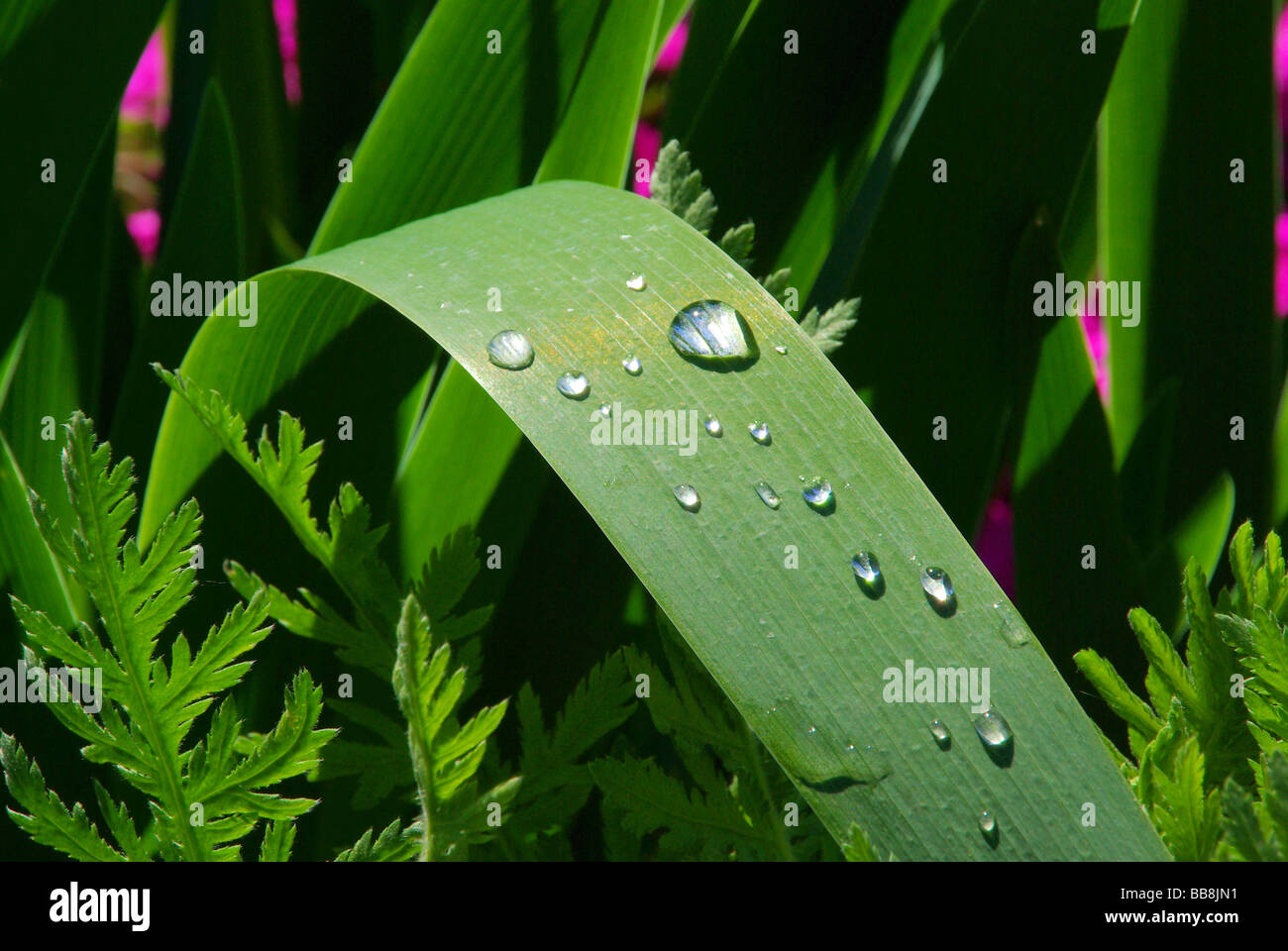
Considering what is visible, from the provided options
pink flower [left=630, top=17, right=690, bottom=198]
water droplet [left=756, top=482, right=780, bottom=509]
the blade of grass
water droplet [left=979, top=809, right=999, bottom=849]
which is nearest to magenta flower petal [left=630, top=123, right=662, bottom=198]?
pink flower [left=630, top=17, right=690, bottom=198]

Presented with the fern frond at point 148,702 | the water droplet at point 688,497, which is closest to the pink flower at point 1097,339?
the water droplet at point 688,497

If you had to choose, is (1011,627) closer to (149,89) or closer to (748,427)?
(748,427)

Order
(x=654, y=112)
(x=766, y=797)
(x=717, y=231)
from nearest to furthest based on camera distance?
(x=766, y=797) → (x=717, y=231) → (x=654, y=112)

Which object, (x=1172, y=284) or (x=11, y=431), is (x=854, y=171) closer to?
(x=1172, y=284)

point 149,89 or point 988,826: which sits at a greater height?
point 149,89

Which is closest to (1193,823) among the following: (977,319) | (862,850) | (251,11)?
(862,850)

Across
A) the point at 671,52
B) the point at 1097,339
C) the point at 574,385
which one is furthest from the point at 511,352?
the point at 671,52

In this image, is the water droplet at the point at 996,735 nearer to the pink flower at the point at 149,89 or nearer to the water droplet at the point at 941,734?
the water droplet at the point at 941,734
